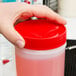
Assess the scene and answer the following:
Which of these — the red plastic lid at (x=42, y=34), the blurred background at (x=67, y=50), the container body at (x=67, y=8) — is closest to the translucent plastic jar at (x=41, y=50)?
the red plastic lid at (x=42, y=34)

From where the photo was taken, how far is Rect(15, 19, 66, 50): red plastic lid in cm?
34

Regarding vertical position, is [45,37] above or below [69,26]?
above

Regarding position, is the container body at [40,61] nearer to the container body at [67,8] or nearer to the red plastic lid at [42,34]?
the red plastic lid at [42,34]

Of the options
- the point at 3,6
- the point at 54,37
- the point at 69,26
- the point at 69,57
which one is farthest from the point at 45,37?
the point at 69,26

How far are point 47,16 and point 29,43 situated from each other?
100mm

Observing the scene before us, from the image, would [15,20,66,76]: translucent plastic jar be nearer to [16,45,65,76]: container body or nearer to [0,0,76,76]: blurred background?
[16,45,65,76]: container body

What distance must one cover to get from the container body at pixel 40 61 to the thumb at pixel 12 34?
27mm

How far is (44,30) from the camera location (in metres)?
0.37

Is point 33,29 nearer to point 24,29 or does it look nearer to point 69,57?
point 24,29

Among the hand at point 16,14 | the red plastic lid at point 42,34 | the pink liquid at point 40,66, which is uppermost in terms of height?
the hand at point 16,14

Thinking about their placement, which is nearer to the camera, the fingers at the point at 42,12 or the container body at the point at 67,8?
the fingers at the point at 42,12

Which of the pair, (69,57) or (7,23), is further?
(69,57)

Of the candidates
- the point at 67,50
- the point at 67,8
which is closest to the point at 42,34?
the point at 67,50

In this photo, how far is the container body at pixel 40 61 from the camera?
1.18ft
